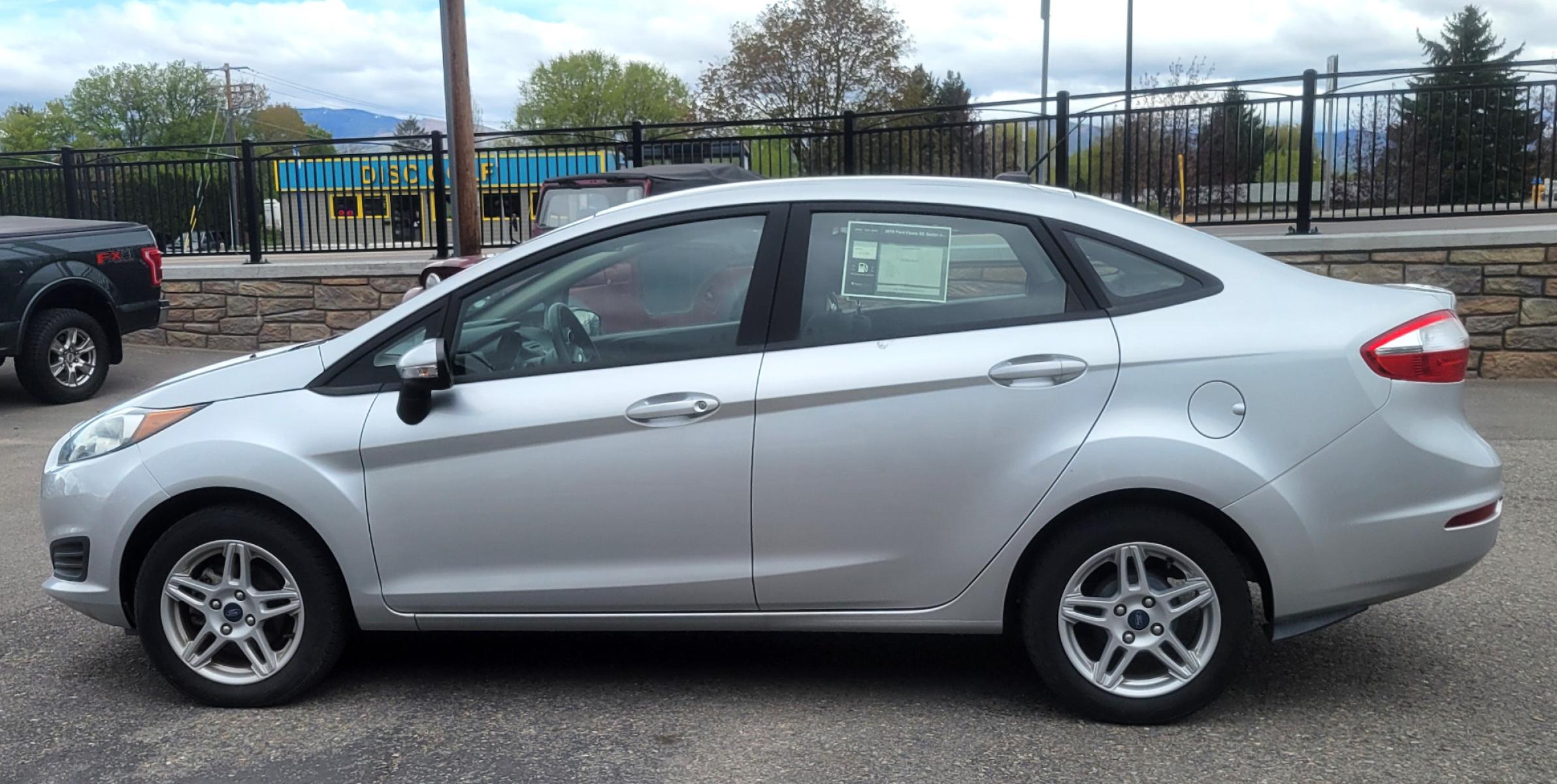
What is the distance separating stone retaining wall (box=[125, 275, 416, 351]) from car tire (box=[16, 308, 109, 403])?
2435mm

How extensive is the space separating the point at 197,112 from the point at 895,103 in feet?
195

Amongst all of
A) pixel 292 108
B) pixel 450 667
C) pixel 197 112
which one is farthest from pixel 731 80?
pixel 292 108

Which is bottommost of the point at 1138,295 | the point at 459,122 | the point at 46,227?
the point at 1138,295

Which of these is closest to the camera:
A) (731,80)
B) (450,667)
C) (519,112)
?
(450,667)

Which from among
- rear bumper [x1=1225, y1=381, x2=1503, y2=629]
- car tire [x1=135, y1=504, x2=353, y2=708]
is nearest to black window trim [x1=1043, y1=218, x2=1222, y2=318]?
rear bumper [x1=1225, y1=381, x2=1503, y2=629]

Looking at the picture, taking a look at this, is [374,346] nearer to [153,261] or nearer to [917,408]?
[917,408]

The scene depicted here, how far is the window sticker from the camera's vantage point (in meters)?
3.87

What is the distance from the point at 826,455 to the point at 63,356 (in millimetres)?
9053

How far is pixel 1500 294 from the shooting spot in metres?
10.1

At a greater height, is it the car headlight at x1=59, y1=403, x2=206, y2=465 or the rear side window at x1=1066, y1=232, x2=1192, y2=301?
the rear side window at x1=1066, y1=232, x2=1192, y2=301

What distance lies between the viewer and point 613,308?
4098mm

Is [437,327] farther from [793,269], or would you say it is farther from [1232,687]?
[1232,687]

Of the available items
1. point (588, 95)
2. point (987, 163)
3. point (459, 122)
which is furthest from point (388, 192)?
point (588, 95)

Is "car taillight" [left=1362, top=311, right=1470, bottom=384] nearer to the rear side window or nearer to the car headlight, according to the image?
the rear side window
